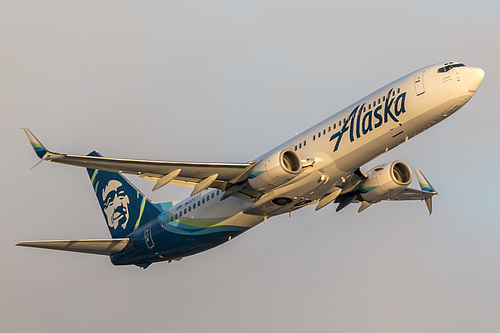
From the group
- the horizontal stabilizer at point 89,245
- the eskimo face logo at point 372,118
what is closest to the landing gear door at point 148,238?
the horizontal stabilizer at point 89,245

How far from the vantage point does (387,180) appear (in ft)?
145

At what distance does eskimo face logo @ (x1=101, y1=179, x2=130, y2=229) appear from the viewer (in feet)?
170

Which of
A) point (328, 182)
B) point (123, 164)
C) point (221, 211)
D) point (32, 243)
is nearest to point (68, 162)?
point (123, 164)

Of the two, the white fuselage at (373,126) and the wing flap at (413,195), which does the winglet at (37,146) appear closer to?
the white fuselage at (373,126)

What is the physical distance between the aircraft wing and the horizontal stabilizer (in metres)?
6.92

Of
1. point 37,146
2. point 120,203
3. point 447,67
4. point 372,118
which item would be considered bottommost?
point 372,118

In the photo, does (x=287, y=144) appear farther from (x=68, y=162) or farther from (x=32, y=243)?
(x=32, y=243)

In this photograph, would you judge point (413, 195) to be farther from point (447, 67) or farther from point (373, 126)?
point (447, 67)

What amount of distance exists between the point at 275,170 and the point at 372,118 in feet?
18.5

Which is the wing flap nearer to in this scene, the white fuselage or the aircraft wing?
the white fuselage

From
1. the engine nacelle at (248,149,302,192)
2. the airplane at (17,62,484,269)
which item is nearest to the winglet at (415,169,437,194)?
the airplane at (17,62,484,269)

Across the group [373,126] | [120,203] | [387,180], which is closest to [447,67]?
[373,126]

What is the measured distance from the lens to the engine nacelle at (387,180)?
4406cm

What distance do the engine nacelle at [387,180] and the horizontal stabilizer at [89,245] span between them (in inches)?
593
